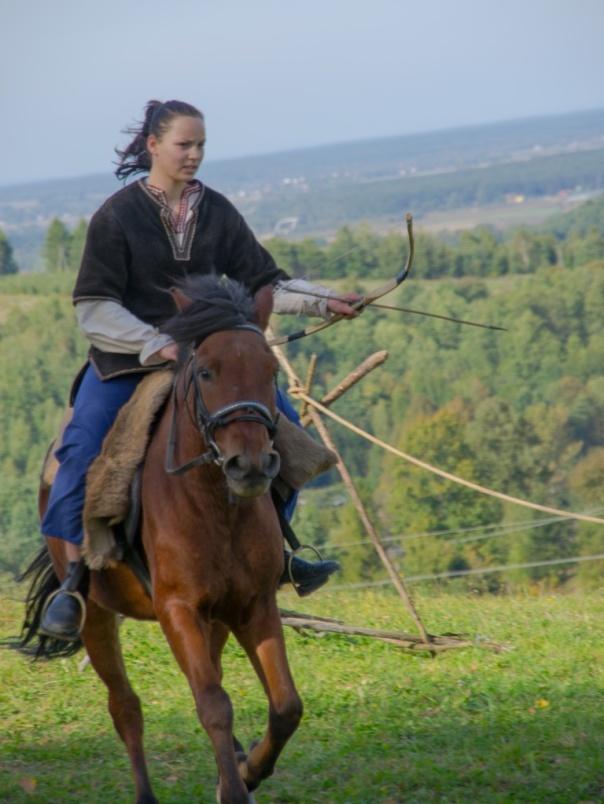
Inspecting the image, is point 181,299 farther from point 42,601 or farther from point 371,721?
point 371,721

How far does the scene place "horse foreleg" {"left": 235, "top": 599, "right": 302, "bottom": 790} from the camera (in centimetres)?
500

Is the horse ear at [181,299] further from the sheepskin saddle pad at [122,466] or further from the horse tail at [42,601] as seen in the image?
the horse tail at [42,601]

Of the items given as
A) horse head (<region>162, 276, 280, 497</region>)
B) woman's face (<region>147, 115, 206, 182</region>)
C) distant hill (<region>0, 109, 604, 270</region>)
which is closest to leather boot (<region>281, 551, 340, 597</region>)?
horse head (<region>162, 276, 280, 497</region>)

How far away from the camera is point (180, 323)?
4.94 metres

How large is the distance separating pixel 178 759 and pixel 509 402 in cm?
6443

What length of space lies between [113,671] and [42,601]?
60 centimetres

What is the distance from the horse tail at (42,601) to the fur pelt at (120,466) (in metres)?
1.25

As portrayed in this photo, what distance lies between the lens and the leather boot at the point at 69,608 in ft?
18.8

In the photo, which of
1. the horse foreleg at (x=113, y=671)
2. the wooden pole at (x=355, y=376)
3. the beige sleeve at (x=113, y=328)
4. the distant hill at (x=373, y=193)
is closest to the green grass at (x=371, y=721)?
the horse foreleg at (x=113, y=671)

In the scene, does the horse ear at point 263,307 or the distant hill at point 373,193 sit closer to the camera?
the horse ear at point 263,307

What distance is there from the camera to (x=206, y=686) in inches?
193

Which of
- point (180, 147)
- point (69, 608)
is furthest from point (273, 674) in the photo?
point (180, 147)

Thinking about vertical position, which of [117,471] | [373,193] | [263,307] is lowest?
[373,193]

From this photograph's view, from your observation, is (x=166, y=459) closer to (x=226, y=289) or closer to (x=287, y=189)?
(x=226, y=289)
